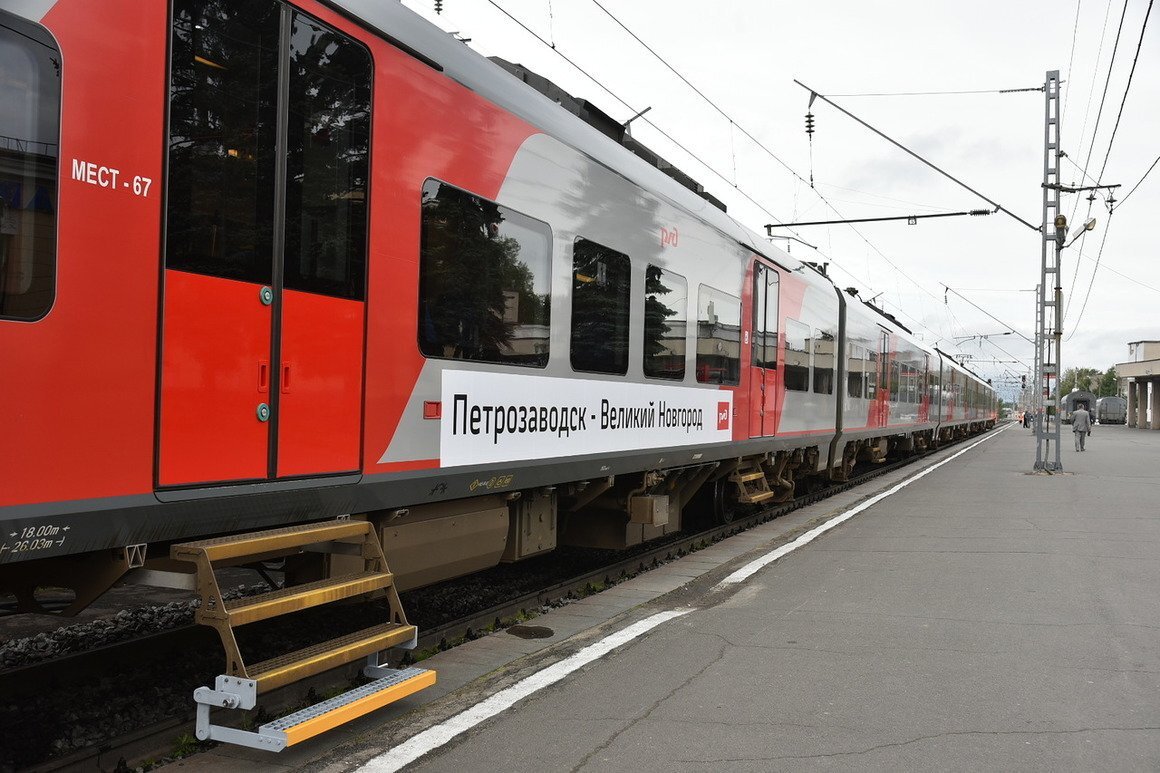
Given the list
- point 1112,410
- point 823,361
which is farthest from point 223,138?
point 1112,410

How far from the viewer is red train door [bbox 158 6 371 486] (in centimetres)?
359

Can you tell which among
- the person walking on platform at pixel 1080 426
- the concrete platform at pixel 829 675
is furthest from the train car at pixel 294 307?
the person walking on platform at pixel 1080 426

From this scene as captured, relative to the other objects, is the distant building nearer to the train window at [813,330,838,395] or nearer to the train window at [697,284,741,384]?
the train window at [813,330,838,395]

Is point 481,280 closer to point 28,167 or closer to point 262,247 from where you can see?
point 262,247

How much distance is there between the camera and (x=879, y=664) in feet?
17.5

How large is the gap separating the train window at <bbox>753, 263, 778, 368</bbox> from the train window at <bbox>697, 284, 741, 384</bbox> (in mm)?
712

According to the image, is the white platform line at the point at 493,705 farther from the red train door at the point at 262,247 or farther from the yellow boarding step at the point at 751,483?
the yellow boarding step at the point at 751,483

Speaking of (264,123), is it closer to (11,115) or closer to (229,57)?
(229,57)

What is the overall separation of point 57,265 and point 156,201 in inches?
18.9

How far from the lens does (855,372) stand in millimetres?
16656

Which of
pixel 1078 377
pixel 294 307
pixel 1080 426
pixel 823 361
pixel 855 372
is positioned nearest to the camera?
pixel 294 307

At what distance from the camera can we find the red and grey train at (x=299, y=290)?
315 centimetres

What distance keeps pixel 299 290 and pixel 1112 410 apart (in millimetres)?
98380

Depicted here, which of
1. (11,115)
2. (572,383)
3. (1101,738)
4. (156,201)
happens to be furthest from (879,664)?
(11,115)
